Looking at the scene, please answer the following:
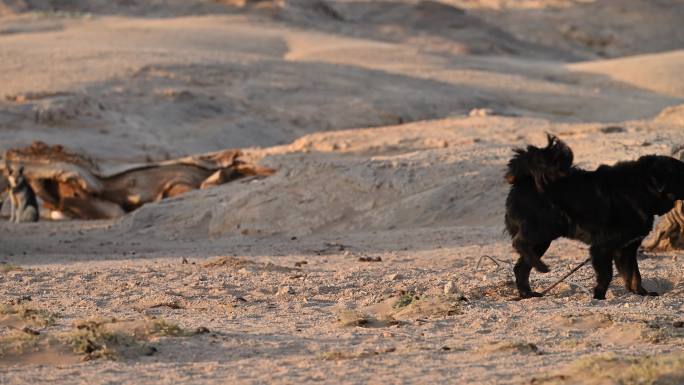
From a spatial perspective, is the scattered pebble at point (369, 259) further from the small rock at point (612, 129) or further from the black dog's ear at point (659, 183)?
the small rock at point (612, 129)

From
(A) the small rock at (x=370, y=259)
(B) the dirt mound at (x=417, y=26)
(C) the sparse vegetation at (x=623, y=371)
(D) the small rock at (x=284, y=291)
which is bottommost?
Answer: (B) the dirt mound at (x=417, y=26)

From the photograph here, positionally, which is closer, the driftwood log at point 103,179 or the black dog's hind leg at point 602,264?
the black dog's hind leg at point 602,264

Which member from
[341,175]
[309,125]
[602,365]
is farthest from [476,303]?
[309,125]

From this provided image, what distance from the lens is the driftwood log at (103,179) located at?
20625 millimetres

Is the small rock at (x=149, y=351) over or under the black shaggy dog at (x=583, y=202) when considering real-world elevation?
under

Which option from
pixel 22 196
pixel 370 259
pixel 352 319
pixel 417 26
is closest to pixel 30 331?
pixel 352 319

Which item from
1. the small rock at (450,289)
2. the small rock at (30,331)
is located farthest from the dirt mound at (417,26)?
the small rock at (30,331)

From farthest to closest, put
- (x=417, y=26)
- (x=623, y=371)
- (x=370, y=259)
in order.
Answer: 1. (x=417, y=26)
2. (x=370, y=259)
3. (x=623, y=371)

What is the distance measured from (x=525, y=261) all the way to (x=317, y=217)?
7.25 metres

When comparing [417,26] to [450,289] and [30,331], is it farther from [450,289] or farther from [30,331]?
[30,331]

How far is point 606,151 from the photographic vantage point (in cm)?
1772

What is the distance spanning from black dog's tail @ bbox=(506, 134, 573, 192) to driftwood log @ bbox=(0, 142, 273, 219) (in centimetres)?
1076

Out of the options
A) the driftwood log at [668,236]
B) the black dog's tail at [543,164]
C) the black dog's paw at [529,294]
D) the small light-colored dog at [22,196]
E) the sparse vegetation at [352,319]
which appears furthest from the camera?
the small light-colored dog at [22,196]

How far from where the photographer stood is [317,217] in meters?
16.9
